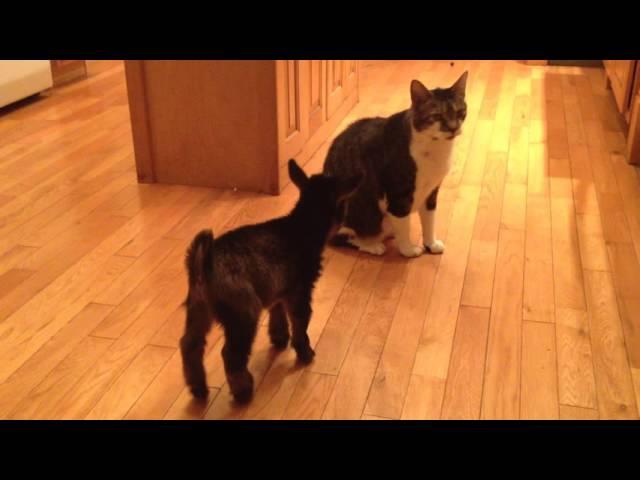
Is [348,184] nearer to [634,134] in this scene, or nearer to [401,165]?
[401,165]

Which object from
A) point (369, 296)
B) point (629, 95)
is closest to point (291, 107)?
point (369, 296)

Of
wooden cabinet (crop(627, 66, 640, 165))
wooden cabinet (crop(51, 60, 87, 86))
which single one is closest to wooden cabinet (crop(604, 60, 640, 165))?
wooden cabinet (crop(627, 66, 640, 165))

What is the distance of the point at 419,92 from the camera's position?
2141 millimetres

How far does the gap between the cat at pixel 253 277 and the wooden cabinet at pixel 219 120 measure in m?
1.07

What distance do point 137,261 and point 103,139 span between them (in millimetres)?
1412

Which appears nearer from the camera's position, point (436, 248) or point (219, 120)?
point (436, 248)

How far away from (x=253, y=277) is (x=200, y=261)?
15cm

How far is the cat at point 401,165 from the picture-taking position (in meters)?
2.16

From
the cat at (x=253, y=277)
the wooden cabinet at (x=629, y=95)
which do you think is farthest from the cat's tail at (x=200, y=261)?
the wooden cabinet at (x=629, y=95)

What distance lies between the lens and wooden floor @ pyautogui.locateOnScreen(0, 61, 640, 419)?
1.74 m

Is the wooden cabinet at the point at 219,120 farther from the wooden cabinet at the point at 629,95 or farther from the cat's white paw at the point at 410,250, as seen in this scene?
the wooden cabinet at the point at 629,95

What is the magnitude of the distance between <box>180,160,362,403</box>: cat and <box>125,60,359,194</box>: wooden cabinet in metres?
1.07

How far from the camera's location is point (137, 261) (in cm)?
238
